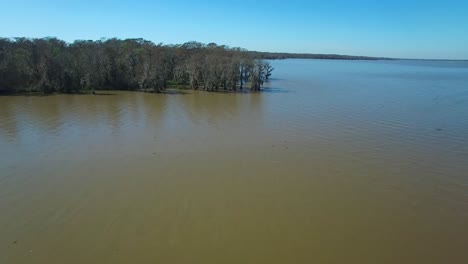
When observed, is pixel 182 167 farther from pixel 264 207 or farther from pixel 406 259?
pixel 406 259

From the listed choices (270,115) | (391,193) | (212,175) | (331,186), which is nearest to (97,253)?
(212,175)

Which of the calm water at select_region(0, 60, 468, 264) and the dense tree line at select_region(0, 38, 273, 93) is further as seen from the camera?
the dense tree line at select_region(0, 38, 273, 93)

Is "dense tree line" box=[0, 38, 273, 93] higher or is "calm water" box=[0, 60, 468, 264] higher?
"dense tree line" box=[0, 38, 273, 93]

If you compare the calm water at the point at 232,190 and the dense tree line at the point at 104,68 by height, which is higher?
the dense tree line at the point at 104,68

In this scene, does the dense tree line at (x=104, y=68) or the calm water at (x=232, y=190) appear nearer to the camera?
the calm water at (x=232, y=190)

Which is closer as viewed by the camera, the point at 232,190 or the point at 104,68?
the point at 232,190
